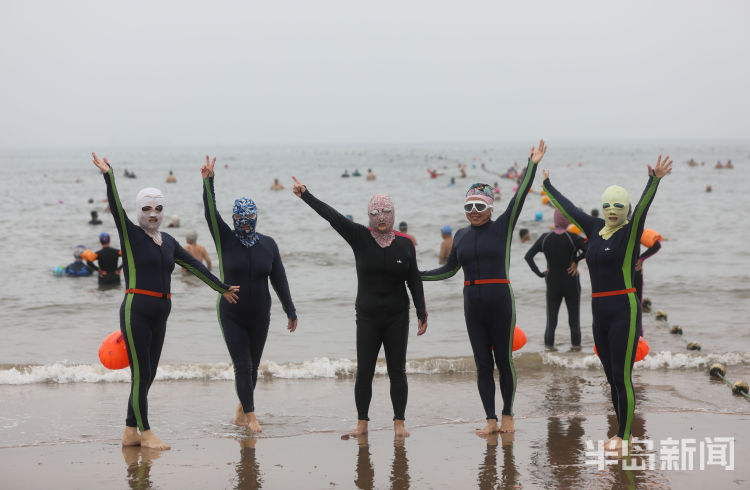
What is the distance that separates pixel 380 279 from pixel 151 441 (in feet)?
7.73

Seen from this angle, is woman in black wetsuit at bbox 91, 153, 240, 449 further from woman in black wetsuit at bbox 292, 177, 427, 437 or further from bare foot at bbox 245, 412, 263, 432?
woman in black wetsuit at bbox 292, 177, 427, 437

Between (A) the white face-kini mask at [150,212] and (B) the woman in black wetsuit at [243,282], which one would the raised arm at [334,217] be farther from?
(A) the white face-kini mask at [150,212]

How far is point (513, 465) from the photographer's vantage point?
564cm

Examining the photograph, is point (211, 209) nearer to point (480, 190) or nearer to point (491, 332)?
point (480, 190)

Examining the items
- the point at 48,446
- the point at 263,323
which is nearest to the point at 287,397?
the point at 263,323

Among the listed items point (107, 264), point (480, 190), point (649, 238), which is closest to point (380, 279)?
point (480, 190)

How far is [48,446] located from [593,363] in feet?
21.9

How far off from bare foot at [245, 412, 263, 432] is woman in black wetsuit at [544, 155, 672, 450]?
10.0 ft

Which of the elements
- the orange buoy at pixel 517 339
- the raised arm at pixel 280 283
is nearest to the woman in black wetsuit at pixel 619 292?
the orange buoy at pixel 517 339

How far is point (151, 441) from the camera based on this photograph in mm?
6227

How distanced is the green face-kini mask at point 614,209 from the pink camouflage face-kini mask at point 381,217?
68.2 inches

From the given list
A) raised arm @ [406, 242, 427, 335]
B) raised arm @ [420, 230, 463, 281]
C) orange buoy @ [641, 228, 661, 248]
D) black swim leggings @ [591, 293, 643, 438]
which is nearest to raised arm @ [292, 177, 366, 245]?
raised arm @ [406, 242, 427, 335]

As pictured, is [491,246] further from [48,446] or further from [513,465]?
[48,446]

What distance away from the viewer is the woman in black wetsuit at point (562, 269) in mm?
10109
